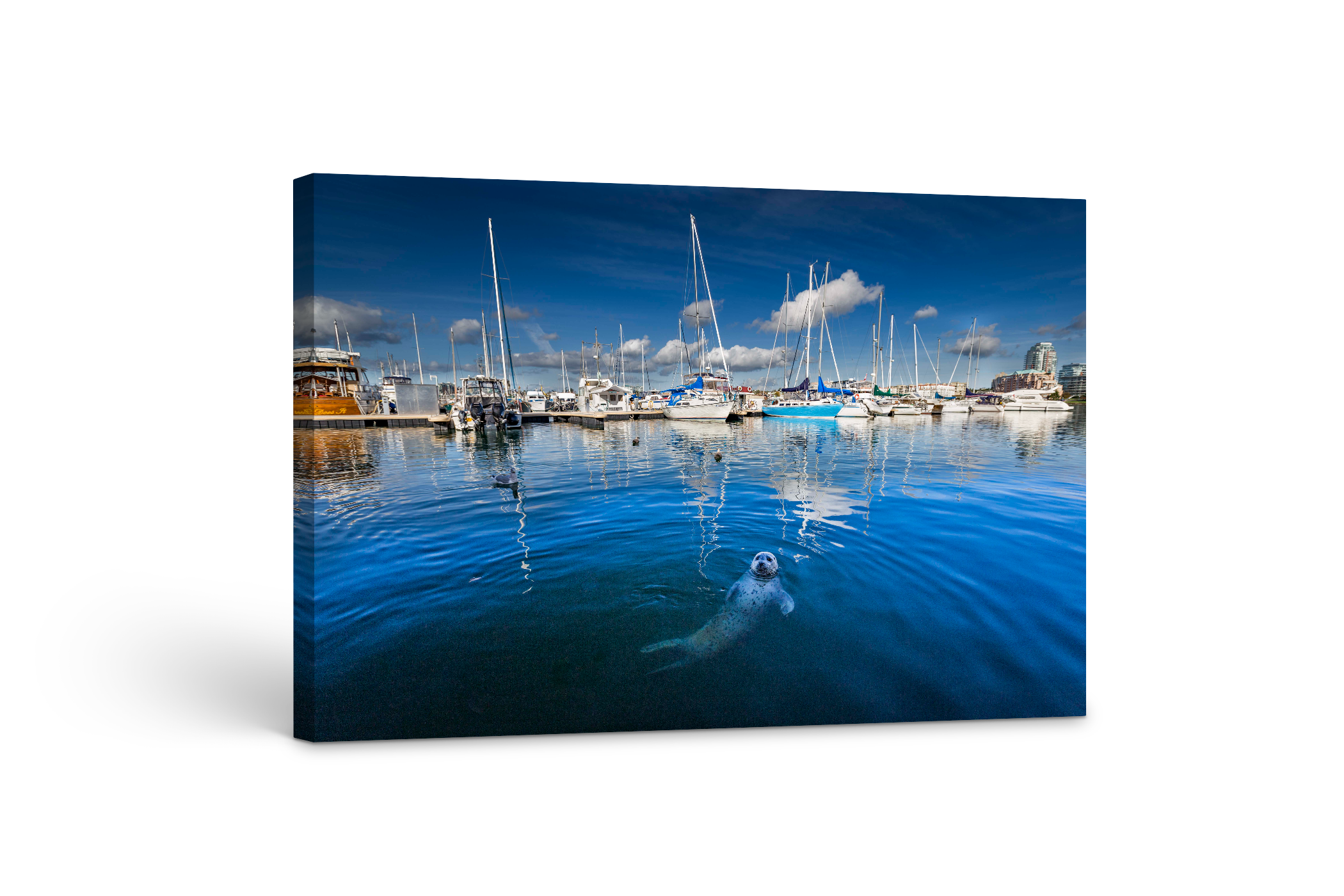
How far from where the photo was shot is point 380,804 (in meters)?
1.17

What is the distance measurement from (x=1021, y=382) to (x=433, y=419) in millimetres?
43087

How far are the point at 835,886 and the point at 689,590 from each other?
3.22 m

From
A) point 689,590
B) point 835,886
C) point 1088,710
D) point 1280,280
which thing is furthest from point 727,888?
point 689,590

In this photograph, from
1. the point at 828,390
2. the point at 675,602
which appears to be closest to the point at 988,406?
the point at 828,390

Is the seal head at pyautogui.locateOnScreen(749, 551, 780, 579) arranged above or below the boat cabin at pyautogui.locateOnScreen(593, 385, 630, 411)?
below

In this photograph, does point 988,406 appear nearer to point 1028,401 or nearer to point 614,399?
point 1028,401

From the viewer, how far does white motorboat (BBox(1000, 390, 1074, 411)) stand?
3181cm

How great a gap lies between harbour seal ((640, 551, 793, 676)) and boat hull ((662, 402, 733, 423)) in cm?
2191

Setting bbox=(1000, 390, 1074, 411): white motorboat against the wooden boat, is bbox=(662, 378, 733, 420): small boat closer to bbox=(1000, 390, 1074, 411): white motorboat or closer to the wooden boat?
the wooden boat

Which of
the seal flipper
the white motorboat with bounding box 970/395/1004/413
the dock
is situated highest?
the white motorboat with bounding box 970/395/1004/413

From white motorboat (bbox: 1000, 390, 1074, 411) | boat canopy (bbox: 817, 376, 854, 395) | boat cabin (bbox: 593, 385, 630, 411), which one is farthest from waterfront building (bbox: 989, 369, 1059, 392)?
boat cabin (bbox: 593, 385, 630, 411)

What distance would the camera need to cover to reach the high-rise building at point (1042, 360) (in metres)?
28.8

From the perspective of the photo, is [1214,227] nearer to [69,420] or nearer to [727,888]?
[727,888]

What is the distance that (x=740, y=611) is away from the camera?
387 centimetres
